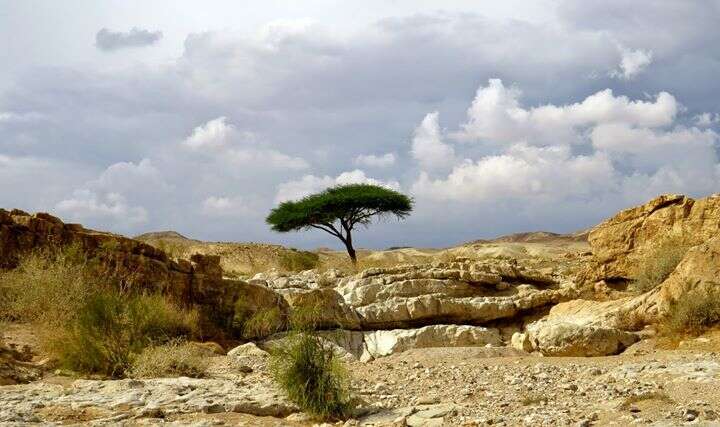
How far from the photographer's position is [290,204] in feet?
113

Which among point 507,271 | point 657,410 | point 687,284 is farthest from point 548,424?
point 507,271

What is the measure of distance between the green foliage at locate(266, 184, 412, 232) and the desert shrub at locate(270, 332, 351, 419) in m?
25.0

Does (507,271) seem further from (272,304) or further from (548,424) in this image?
(548,424)

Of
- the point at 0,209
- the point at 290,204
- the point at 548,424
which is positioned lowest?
the point at 548,424

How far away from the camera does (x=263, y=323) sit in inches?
630

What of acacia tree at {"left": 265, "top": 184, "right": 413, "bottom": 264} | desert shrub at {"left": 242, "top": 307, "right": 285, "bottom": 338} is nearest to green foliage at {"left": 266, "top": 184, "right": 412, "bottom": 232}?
acacia tree at {"left": 265, "top": 184, "right": 413, "bottom": 264}

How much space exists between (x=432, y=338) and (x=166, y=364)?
7711mm

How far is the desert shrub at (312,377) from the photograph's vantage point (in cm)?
770

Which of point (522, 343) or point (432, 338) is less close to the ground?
point (522, 343)

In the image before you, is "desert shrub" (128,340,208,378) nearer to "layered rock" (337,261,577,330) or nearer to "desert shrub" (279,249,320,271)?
"layered rock" (337,261,577,330)

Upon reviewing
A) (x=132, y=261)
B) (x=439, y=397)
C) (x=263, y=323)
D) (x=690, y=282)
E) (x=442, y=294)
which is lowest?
(x=439, y=397)

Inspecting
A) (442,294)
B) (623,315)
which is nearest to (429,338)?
(442,294)

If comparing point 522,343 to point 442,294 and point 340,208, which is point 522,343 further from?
point 340,208

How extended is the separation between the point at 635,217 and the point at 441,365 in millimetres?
8187
